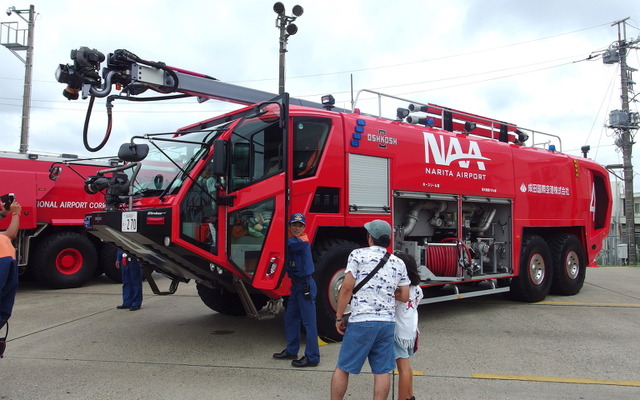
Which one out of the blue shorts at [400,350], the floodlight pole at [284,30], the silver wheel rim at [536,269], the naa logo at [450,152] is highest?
the floodlight pole at [284,30]

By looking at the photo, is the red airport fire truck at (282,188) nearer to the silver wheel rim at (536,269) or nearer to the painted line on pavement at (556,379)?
the silver wheel rim at (536,269)

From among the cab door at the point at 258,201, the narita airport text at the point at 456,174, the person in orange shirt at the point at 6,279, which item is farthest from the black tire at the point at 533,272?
the person in orange shirt at the point at 6,279

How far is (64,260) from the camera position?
10883mm

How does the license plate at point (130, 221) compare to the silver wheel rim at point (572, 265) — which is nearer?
the license plate at point (130, 221)

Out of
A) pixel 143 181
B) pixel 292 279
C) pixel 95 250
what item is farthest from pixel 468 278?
pixel 95 250

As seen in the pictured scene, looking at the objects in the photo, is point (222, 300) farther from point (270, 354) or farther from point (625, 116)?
point (625, 116)

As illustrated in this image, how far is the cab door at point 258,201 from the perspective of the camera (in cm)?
531

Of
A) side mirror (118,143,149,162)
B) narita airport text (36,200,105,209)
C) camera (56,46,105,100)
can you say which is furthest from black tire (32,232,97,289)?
side mirror (118,143,149,162)

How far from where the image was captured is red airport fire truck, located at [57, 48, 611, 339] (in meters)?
5.32

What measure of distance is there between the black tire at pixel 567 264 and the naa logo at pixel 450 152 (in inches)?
115

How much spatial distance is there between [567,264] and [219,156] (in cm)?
784

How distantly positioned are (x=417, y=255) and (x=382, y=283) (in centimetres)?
363

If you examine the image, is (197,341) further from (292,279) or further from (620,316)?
(620,316)

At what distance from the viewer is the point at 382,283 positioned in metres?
3.61
